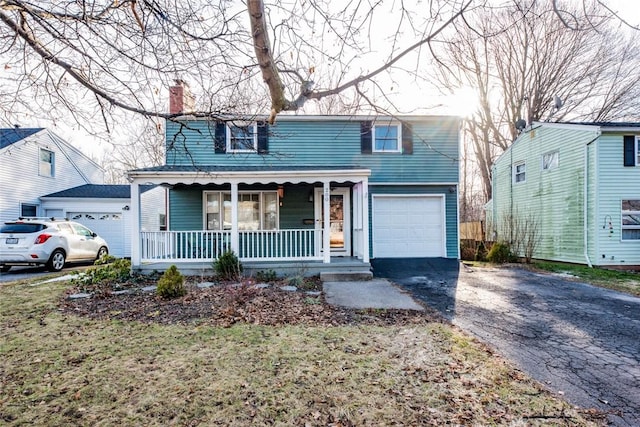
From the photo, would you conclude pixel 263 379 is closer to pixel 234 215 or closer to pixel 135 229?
pixel 234 215

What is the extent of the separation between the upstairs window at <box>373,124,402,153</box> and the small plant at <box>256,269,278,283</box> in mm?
5439

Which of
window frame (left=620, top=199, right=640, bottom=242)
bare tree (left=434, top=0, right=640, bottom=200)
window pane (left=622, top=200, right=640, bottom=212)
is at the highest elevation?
bare tree (left=434, top=0, right=640, bottom=200)

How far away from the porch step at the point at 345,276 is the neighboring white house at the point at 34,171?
37.1 feet

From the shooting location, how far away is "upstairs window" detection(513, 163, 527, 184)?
1478 centimetres

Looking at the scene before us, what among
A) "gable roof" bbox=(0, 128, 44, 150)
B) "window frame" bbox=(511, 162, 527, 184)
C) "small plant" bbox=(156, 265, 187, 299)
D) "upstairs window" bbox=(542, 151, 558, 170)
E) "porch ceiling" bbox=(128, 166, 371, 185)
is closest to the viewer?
"gable roof" bbox=(0, 128, 44, 150)

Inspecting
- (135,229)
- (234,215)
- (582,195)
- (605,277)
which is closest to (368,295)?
(234,215)

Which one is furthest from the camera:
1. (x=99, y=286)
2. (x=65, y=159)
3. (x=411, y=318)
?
(x=65, y=159)

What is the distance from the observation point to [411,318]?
4.93 meters

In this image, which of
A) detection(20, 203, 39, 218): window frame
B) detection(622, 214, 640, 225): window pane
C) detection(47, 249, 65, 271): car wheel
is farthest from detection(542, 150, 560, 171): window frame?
detection(20, 203, 39, 218): window frame

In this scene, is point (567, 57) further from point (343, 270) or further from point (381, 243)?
point (343, 270)

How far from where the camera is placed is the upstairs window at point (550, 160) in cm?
1279

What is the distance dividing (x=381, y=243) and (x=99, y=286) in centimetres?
779

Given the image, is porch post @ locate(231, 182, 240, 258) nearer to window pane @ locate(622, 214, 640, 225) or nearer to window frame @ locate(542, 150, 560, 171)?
window frame @ locate(542, 150, 560, 171)

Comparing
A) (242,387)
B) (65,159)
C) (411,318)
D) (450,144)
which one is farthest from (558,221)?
(65,159)
